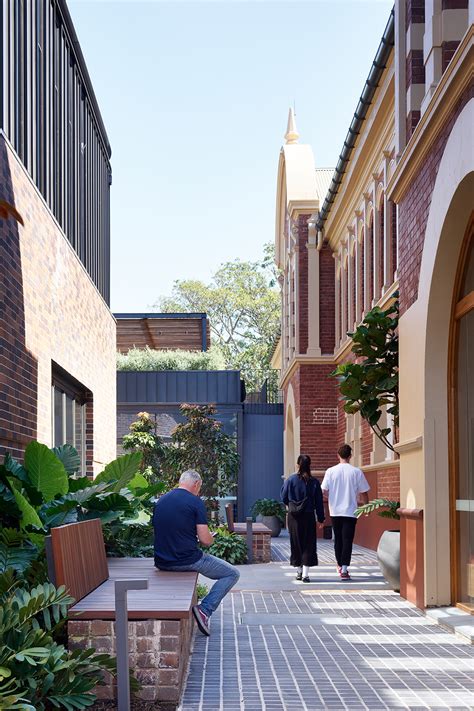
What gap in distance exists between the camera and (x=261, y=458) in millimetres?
30172

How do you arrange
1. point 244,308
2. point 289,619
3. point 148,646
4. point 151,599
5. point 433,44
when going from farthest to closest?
point 244,308, point 433,44, point 289,619, point 151,599, point 148,646

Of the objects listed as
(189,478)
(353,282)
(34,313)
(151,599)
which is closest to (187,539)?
(189,478)

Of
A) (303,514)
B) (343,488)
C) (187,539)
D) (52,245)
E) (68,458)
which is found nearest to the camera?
(187,539)

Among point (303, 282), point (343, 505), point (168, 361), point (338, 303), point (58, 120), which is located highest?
point (58, 120)

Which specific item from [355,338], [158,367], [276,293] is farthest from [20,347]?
[276,293]

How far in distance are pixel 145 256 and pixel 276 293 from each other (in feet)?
54.1

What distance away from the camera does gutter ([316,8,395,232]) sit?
15.4m

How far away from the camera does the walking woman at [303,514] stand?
534 inches

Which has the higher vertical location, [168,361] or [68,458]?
[168,361]

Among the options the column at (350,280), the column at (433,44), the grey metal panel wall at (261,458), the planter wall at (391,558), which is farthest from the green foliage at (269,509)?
the column at (433,44)

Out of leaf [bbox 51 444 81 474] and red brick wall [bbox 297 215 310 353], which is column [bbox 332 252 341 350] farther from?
leaf [bbox 51 444 81 474]

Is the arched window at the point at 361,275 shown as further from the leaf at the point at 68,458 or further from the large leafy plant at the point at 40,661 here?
the large leafy plant at the point at 40,661

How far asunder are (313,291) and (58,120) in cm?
1333

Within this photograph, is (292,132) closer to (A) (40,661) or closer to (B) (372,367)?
(B) (372,367)
